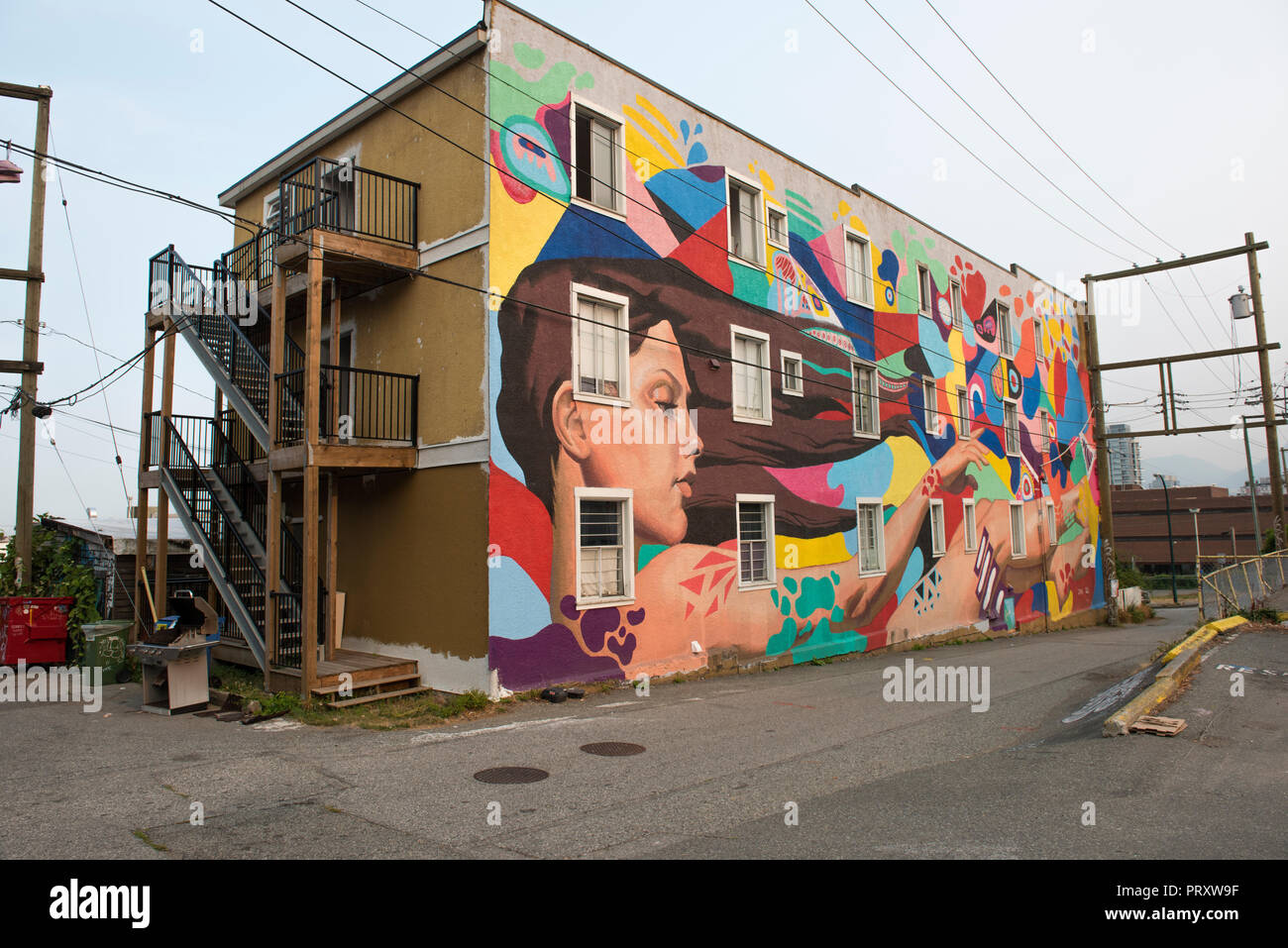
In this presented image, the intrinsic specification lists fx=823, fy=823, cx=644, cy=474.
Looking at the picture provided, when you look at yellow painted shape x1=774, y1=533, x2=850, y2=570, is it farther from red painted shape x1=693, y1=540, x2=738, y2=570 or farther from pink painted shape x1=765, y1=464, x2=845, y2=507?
red painted shape x1=693, y1=540, x2=738, y2=570

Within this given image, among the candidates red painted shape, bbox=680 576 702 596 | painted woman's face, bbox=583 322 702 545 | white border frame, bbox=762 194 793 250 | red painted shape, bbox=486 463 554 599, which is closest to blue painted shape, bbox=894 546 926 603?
red painted shape, bbox=680 576 702 596

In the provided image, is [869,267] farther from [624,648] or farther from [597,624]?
[597,624]

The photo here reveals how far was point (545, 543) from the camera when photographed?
11586 millimetres

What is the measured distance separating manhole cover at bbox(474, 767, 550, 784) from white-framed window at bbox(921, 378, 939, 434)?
55.9 ft

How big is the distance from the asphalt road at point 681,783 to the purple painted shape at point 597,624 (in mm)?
1011

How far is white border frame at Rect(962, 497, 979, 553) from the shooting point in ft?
75.8

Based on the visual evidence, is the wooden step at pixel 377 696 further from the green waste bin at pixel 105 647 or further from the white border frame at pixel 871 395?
the white border frame at pixel 871 395

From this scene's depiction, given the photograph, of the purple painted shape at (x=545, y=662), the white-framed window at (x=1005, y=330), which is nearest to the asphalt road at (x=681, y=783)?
the purple painted shape at (x=545, y=662)

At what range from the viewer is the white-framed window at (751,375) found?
15570 mm

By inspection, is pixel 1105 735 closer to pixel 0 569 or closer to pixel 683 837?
pixel 683 837

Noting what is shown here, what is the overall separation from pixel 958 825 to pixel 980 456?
2045 centimetres

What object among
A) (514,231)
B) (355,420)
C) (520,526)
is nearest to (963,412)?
(514,231)

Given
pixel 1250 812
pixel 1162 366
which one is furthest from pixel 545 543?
pixel 1162 366
